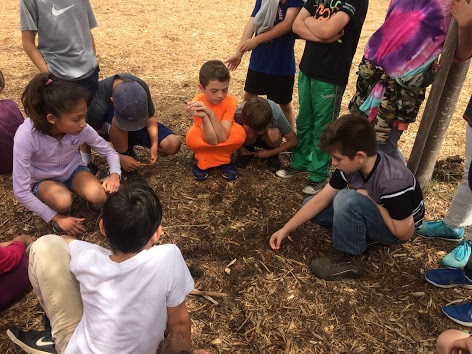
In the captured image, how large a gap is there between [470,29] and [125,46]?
526cm

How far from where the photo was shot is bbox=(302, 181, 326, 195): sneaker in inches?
143

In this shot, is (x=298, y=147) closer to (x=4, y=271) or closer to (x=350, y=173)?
(x=350, y=173)

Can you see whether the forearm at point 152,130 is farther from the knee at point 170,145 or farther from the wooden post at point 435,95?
the wooden post at point 435,95

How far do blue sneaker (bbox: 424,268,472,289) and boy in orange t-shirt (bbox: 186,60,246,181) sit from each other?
1.80 metres

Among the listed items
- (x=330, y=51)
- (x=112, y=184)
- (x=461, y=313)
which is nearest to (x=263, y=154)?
(x=330, y=51)

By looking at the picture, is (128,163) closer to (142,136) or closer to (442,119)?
(142,136)

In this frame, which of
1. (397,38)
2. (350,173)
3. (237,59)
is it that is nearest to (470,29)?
(397,38)

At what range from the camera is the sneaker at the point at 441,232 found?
10.2 ft

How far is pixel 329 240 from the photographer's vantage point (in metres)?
3.15

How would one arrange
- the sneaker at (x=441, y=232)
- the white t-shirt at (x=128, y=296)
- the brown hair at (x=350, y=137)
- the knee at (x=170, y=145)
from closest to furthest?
the white t-shirt at (x=128, y=296)
the brown hair at (x=350, y=137)
the sneaker at (x=441, y=232)
the knee at (x=170, y=145)

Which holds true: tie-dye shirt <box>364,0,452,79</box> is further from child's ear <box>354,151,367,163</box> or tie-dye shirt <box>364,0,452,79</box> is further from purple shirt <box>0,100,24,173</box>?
purple shirt <box>0,100,24,173</box>

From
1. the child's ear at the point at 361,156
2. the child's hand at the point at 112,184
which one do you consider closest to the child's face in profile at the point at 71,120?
the child's hand at the point at 112,184

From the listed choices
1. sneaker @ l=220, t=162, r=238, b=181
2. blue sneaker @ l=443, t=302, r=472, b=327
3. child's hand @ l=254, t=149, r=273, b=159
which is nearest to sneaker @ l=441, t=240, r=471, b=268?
blue sneaker @ l=443, t=302, r=472, b=327

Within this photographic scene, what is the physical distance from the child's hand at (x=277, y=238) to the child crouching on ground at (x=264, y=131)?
3.45 ft
